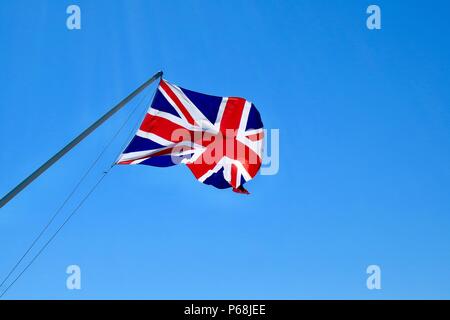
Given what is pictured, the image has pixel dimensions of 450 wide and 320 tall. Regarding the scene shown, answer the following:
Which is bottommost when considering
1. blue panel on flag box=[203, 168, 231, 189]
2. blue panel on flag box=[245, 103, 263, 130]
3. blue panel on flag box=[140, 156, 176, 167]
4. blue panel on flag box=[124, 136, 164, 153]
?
blue panel on flag box=[203, 168, 231, 189]

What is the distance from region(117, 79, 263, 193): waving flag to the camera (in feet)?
53.1

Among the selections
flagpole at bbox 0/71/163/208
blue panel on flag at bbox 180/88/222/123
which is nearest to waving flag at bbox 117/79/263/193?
blue panel on flag at bbox 180/88/222/123

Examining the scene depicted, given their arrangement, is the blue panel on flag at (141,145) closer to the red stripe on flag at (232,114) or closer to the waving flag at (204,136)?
the waving flag at (204,136)

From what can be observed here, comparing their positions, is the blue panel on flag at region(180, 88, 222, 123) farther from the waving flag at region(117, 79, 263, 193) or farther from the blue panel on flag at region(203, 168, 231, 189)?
the blue panel on flag at region(203, 168, 231, 189)

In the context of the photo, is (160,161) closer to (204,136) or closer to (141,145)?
(141,145)

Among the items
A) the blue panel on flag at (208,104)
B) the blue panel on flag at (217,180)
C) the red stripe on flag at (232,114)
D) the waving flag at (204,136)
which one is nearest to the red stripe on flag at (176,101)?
the waving flag at (204,136)

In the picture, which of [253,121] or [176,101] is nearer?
[176,101]

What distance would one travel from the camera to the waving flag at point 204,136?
16172 millimetres

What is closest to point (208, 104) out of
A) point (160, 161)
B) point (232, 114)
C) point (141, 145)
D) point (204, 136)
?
point (232, 114)

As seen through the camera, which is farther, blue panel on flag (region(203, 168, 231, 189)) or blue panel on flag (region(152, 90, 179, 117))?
blue panel on flag (region(203, 168, 231, 189))

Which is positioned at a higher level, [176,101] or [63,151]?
[176,101]

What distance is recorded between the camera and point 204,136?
56.1 feet

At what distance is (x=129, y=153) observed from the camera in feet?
50.5
